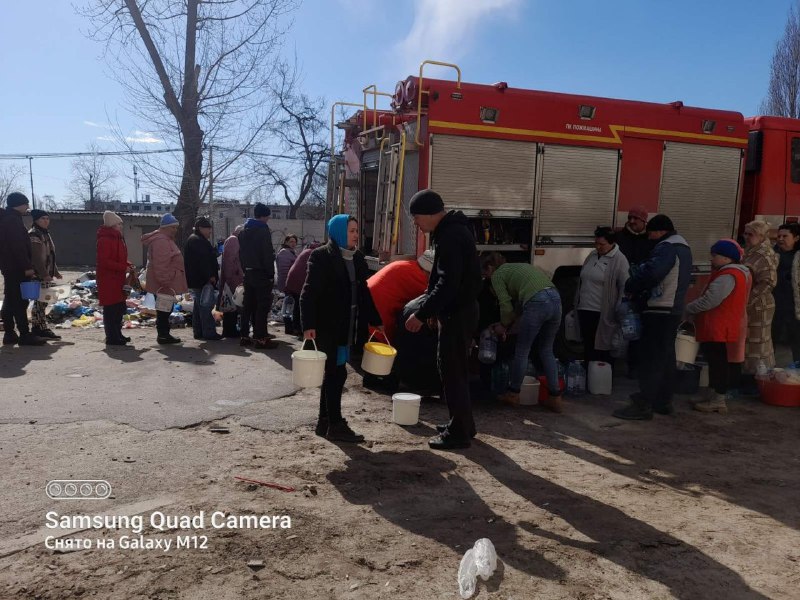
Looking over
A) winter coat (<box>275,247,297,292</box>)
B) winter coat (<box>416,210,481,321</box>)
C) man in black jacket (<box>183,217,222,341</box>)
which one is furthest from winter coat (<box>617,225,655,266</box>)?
man in black jacket (<box>183,217,222,341</box>)

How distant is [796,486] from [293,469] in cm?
365

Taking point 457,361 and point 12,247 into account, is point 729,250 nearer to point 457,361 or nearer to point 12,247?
point 457,361

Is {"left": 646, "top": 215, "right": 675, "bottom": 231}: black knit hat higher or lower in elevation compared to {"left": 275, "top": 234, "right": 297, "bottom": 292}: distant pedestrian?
higher

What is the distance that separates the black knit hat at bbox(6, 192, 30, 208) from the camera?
326 inches

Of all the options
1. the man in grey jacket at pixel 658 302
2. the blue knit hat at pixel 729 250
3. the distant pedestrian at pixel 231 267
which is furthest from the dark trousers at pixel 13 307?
the blue knit hat at pixel 729 250

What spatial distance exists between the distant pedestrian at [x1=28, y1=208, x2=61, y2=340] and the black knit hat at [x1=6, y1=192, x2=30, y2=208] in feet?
0.99

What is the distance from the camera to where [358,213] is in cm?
897

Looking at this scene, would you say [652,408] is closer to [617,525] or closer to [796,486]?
[796,486]

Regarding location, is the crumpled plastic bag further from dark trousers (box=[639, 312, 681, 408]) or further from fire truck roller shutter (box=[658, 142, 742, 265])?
fire truck roller shutter (box=[658, 142, 742, 265])

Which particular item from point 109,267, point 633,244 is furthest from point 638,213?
point 109,267

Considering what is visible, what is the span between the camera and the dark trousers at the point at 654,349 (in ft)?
19.5

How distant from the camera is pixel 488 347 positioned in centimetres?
626

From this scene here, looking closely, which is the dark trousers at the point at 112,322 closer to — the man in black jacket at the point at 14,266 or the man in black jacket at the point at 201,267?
the man in black jacket at the point at 14,266

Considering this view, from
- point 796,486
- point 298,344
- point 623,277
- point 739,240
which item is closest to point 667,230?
point 623,277
